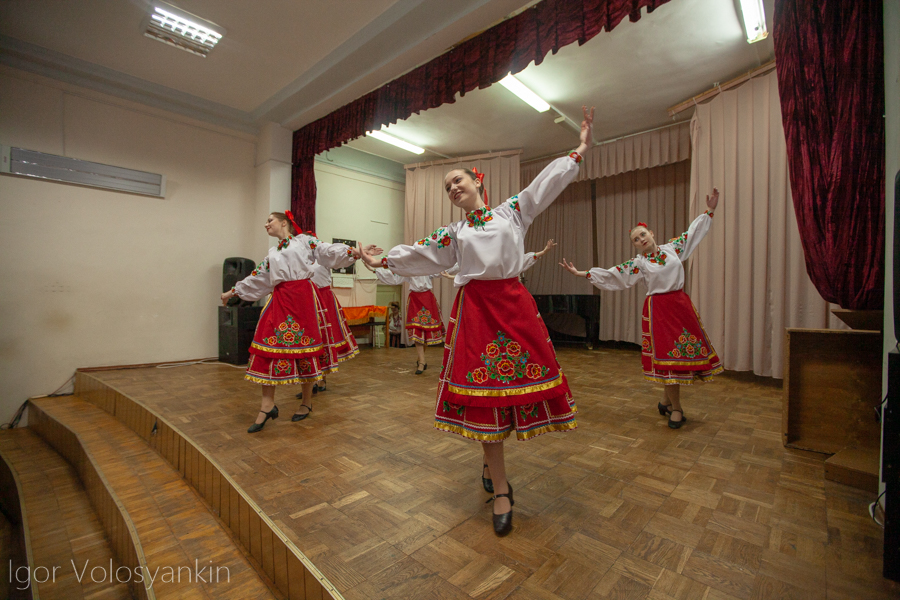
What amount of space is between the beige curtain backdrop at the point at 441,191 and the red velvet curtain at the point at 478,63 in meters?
2.09

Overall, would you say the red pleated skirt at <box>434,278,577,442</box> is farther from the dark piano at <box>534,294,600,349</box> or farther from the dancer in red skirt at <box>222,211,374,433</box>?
the dark piano at <box>534,294,600,349</box>

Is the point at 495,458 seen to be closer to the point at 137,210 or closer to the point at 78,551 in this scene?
the point at 78,551

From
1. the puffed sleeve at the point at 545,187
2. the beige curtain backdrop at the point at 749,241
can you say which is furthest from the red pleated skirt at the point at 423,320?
the puffed sleeve at the point at 545,187

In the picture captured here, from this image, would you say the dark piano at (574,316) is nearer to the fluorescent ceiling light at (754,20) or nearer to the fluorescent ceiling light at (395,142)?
the fluorescent ceiling light at (395,142)

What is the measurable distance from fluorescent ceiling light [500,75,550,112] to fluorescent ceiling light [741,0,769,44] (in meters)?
1.96

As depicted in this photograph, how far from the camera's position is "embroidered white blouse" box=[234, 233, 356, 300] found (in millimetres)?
2555

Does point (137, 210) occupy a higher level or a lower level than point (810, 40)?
lower

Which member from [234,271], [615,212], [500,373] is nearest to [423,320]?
[234,271]

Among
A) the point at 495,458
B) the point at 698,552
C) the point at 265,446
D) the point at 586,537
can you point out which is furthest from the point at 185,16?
the point at 698,552

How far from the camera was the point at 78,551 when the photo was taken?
1.80 metres

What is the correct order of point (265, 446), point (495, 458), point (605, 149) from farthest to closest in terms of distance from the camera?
point (605, 149) < point (265, 446) < point (495, 458)

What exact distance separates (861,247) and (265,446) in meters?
3.17

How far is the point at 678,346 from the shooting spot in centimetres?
249

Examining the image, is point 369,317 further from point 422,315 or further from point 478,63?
point 478,63
